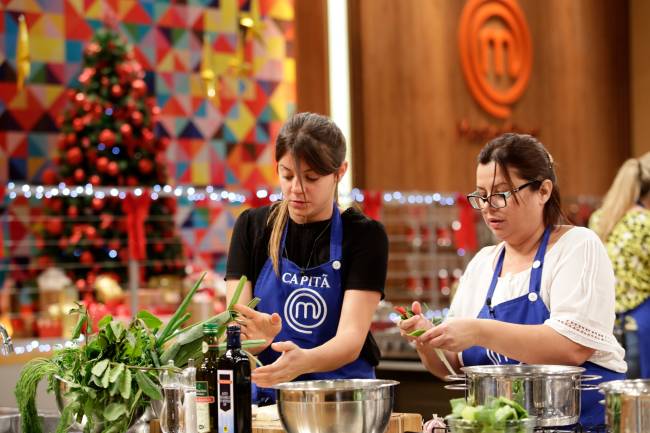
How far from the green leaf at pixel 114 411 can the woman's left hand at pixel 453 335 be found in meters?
0.65

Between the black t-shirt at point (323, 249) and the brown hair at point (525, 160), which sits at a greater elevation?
the brown hair at point (525, 160)

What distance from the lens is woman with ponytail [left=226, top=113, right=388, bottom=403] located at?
2.62m

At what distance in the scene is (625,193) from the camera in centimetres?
496

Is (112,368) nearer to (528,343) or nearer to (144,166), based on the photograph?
(528,343)

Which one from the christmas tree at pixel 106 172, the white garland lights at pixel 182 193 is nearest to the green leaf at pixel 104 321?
the white garland lights at pixel 182 193

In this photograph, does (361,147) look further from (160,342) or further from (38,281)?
(160,342)

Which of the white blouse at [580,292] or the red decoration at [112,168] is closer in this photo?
the white blouse at [580,292]

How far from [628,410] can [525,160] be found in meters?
0.97

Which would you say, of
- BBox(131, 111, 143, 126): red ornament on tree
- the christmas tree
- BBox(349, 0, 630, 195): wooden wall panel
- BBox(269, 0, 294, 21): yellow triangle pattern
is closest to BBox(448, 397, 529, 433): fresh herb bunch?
the christmas tree

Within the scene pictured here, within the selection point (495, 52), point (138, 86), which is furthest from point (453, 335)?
point (495, 52)

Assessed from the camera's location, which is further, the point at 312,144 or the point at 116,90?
the point at 116,90

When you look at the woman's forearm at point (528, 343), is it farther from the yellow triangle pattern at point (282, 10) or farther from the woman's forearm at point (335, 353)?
the yellow triangle pattern at point (282, 10)

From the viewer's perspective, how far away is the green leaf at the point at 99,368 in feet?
7.19

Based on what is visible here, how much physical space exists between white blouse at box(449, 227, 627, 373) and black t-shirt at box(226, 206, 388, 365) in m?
0.33
